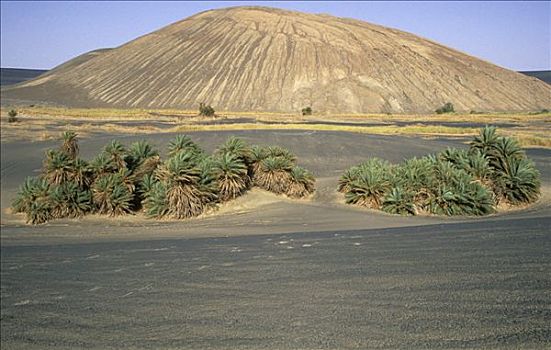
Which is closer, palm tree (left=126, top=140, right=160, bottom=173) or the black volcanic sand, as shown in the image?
the black volcanic sand

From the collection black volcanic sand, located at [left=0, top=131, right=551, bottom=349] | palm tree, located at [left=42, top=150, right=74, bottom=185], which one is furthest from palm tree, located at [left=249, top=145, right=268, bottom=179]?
black volcanic sand, located at [left=0, top=131, right=551, bottom=349]

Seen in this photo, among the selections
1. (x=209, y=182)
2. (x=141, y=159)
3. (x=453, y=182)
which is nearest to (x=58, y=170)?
(x=141, y=159)

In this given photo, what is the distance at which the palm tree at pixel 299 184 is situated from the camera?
2167 cm

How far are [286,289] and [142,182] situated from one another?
13553 mm

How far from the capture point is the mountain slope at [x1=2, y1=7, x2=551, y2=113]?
388 feet

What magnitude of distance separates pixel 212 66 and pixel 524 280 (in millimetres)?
127310

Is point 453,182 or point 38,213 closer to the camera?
point 38,213

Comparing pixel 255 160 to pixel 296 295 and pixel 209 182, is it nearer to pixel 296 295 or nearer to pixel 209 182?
pixel 209 182

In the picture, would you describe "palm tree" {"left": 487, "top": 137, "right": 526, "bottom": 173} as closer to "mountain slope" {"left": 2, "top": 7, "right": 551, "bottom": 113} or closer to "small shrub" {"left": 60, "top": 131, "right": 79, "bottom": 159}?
"small shrub" {"left": 60, "top": 131, "right": 79, "bottom": 159}

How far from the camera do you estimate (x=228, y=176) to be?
20469mm

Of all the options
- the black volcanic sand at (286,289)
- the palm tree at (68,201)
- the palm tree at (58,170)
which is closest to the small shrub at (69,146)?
the palm tree at (58,170)

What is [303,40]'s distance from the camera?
13475 cm

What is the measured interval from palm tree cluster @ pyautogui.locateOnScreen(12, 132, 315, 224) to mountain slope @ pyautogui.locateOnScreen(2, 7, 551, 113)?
91.3 metres

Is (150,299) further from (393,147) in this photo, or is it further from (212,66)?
(212,66)
